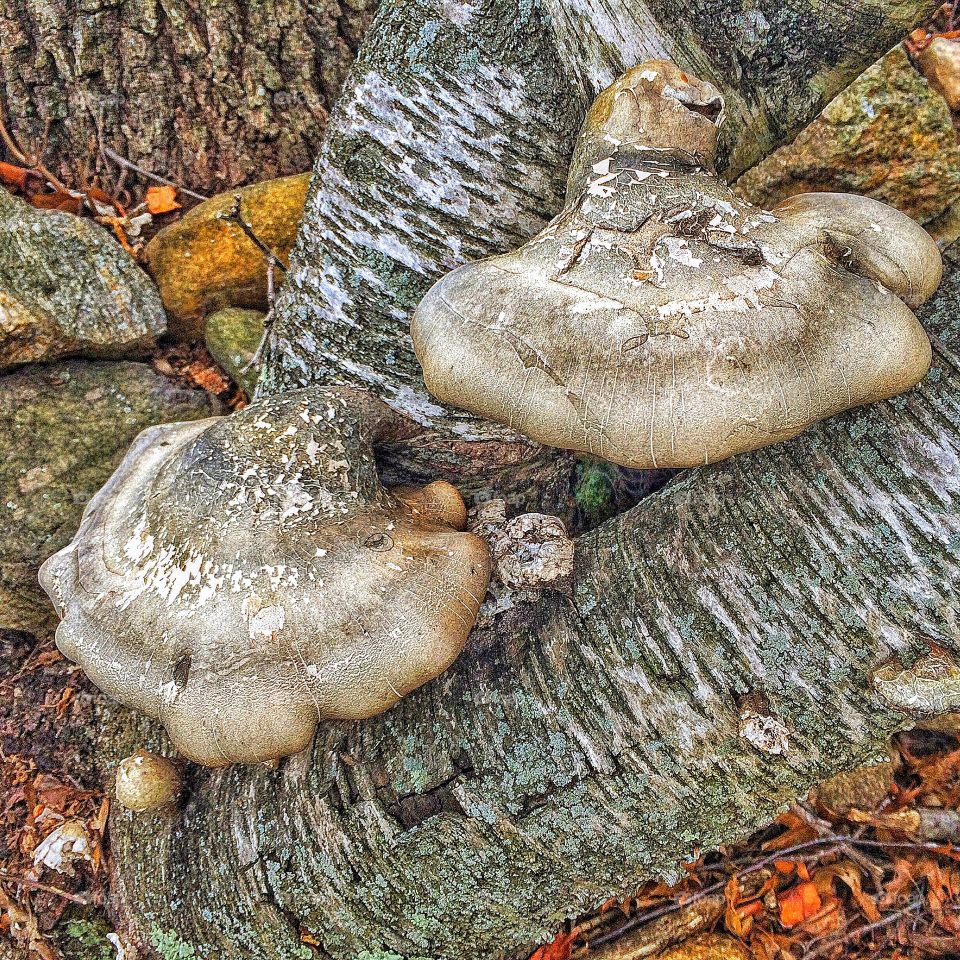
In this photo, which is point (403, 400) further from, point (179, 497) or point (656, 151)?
point (656, 151)

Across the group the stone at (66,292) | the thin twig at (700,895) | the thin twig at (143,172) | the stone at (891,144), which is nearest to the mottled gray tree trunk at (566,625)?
the thin twig at (700,895)

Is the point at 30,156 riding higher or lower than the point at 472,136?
lower

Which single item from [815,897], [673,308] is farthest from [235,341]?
[815,897]

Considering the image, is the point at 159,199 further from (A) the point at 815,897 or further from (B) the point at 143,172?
(A) the point at 815,897

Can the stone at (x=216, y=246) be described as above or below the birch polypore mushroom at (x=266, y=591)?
above

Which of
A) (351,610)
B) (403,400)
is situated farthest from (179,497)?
(403,400)

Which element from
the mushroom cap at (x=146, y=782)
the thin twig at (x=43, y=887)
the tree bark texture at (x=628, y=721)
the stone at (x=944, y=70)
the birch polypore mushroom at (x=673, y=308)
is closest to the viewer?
the birch polypore mushroom at (x=673, y=308)

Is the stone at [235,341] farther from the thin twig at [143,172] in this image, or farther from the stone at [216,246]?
the thin twig at [143,172]
